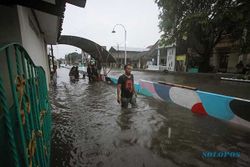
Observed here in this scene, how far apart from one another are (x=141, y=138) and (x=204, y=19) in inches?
570

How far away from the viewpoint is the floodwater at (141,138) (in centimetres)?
323

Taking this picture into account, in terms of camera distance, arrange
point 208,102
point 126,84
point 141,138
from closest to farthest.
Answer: point 141,138 → point 126,84 → point 208,102

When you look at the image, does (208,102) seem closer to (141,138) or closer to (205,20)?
(141,138)

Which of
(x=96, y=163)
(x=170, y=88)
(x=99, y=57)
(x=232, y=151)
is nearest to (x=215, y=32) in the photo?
(x=99, y=57)

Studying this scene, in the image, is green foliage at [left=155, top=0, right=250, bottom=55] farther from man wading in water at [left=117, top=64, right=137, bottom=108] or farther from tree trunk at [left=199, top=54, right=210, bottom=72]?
man wading in water at [left=117, top=64, right=137, bottom=108]

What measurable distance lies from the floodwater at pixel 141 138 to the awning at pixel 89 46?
30.5 feet

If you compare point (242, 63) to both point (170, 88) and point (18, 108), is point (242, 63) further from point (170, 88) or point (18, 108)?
point (18, 108)

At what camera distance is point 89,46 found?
15508 millimetres

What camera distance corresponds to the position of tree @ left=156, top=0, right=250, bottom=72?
1457 centimetres

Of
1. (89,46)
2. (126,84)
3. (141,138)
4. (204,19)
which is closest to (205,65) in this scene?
(204,19)

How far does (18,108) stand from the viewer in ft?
4.50

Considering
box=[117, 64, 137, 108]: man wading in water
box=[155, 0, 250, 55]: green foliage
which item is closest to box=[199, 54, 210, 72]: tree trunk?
box=[155, 0, 250, 55]: green foliage

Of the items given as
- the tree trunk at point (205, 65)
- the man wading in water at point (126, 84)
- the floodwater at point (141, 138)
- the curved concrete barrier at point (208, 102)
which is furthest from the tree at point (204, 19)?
the man wading in water at point (126, 84)

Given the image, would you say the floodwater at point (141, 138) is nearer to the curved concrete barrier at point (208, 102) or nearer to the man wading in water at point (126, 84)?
the curved concrete barrier at point (208, 102)
